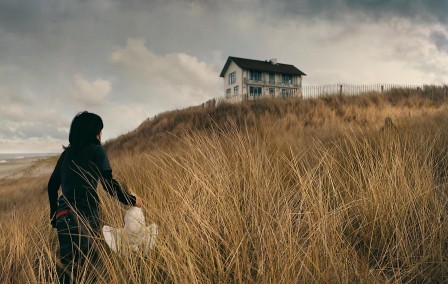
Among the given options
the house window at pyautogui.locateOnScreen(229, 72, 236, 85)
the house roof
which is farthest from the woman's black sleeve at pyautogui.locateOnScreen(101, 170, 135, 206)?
the house window at pyautogui.locateOnScreen(229, 72, 236, 85)

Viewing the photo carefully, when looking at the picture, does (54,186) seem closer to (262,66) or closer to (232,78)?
(232,78)

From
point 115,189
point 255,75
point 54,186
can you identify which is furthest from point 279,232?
point 255,75

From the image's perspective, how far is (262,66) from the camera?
1654 inches

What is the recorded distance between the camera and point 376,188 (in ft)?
9.48

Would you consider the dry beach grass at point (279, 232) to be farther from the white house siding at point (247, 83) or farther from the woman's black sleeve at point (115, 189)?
the white house siding at point (247, 83)

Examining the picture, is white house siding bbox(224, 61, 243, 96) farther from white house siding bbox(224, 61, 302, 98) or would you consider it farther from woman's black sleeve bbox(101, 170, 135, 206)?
woman's black sleeve bbox(101, 170, 135, 206)

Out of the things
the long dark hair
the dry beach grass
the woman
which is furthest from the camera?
the long dark hair

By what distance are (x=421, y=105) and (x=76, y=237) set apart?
52.1ft

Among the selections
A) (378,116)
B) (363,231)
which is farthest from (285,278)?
(378,116)

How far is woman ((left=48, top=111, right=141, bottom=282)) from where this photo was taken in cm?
246

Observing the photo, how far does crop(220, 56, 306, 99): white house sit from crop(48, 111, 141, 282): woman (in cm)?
3651

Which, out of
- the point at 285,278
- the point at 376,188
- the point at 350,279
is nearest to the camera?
the point at 285,278

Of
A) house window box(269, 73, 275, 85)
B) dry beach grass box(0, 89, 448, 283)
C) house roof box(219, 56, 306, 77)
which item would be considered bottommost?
dry beach grass box(0, 89, 448, 283)

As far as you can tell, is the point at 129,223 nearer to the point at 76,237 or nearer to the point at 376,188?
the point at 76,237
